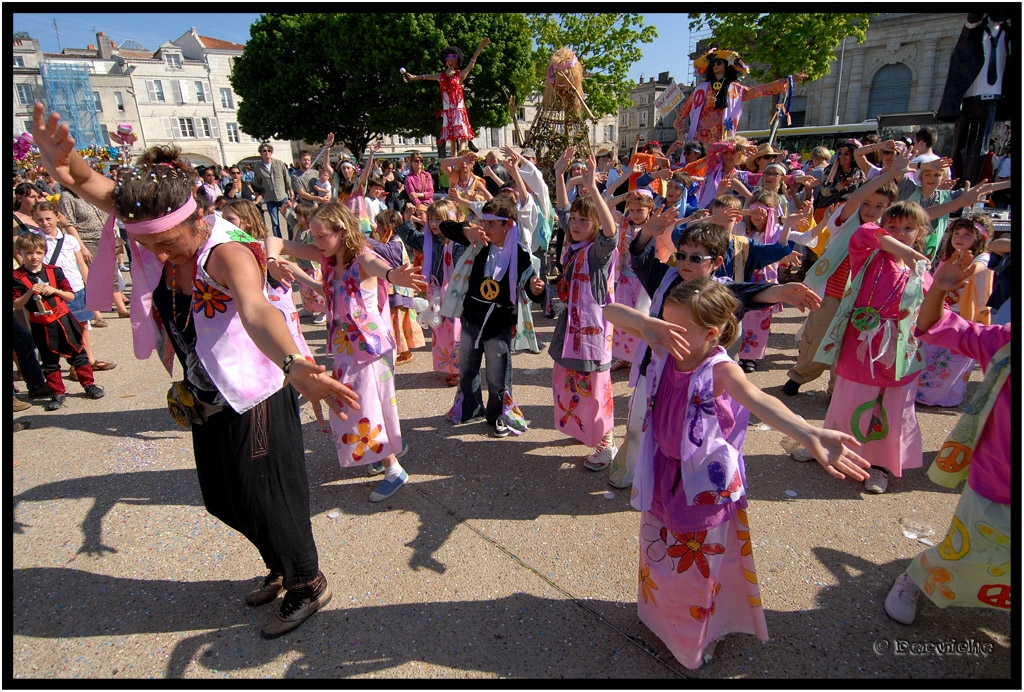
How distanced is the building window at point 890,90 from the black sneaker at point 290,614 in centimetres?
4537

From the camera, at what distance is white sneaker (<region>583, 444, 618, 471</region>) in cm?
370

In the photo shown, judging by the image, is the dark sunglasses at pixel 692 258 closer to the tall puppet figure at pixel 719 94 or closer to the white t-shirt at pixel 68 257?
the white t-shirt at pixel 68 257

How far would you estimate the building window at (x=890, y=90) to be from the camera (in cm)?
3569

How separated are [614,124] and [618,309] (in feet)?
192

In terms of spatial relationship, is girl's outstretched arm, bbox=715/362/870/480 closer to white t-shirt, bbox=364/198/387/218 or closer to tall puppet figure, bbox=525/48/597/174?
white t-shirt, bbox=364/198/387/218

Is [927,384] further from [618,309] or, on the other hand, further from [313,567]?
[313,567]

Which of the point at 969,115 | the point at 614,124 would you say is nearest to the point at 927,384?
the point at 969,115

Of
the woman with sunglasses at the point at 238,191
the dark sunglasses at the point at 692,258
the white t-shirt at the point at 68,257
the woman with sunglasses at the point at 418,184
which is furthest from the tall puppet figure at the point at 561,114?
the dark sunglasses at the point at 692,258

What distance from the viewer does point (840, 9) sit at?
2.13 metres

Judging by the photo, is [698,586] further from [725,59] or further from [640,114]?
[640,114]

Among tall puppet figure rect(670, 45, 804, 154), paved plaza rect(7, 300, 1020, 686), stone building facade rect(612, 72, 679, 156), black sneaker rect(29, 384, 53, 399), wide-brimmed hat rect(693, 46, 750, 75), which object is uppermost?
stone building facade rect(612, 72, 679, 156)

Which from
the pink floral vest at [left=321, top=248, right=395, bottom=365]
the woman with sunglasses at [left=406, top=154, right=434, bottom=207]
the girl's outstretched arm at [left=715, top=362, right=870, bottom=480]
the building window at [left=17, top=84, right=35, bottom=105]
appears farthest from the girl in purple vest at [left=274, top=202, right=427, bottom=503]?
the building window at [left=17, top=84, right=35, bottom=105]

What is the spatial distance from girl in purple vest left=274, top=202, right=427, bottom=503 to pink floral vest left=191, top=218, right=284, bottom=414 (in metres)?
1.16

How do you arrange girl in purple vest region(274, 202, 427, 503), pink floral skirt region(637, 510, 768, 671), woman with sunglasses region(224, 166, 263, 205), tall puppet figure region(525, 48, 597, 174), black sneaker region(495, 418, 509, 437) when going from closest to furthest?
pink floral skirt region(637, 510, 768, 671) → girl in purple vest region(274, 202, 427, 503) → black sneaker region(495, 418, 509, 437) → tall puppet figure region(525, 48, 597, 174) → woman with sunglasses region(224, 166, 263, 205)
